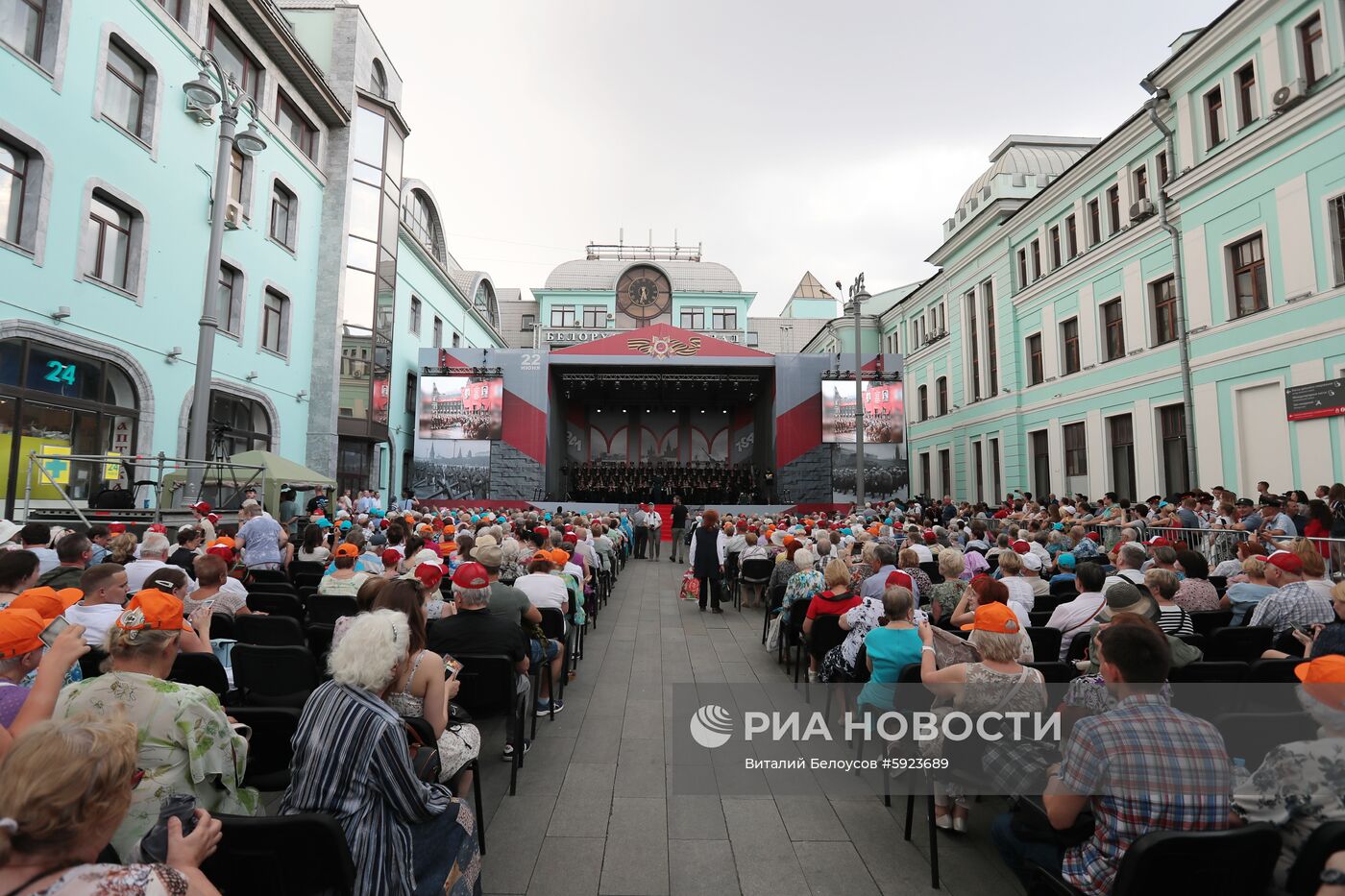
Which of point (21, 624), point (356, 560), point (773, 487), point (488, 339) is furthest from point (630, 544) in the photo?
point (488, 339)

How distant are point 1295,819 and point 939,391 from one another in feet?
84.5

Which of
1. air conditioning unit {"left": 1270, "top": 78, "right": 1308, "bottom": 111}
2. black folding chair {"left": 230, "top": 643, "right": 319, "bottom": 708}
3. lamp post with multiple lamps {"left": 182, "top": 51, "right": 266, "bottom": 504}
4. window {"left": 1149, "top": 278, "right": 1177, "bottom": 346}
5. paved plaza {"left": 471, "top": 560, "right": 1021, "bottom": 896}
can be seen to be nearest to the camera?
paved plaza {"left": 471, "top": 560, "right": 1021, "bottom": 896}

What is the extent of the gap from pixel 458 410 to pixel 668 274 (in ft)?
69.0

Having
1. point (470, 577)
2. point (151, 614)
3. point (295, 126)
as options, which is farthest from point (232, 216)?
point (151, 614)

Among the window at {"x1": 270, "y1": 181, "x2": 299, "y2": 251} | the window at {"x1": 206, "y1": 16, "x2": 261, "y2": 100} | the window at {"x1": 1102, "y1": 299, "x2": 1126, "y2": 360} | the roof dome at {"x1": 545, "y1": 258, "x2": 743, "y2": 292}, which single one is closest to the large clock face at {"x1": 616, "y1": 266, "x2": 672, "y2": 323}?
the roof dome at {"x1": 545, "y1": 258, "x2": 743, "y2": 292}

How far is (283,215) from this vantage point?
17438 millimetres

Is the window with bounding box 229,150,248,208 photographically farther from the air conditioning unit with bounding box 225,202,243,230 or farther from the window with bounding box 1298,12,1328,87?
the window with bounding box 1298,12,1328,87

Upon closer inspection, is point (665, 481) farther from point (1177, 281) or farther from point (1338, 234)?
point (1338, 234)

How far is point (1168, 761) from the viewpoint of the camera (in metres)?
1.95

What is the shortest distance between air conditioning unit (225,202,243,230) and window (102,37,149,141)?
7.33ft

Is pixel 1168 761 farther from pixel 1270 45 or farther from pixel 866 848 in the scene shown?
pixel 1270 45

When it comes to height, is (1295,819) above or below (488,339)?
below

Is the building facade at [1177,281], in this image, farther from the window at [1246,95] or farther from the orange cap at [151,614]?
the orange cap at [151,614]

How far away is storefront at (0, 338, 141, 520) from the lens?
32.7 ft
